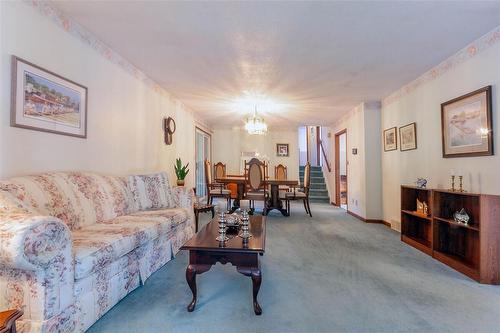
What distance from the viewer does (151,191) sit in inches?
122

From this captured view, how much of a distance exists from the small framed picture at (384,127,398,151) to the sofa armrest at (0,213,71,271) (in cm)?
445

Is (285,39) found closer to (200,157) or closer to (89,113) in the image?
(89,113)

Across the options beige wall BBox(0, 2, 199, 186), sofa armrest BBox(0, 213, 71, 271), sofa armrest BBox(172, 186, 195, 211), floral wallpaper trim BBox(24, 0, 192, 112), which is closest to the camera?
sofa armrest BBox(0, 213, 71, 271)

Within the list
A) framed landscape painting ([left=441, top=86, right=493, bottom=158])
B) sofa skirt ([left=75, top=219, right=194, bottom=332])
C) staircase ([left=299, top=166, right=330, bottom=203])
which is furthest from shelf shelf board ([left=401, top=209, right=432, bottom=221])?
staircase ([left=299, top=166, right=330, bottom=203])

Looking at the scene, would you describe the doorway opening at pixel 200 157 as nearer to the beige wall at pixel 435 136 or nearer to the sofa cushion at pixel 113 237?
the sofa cushion at pixel 113 237

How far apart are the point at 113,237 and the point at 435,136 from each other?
12.1ft

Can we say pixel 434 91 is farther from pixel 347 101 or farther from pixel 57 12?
pixel 57 12

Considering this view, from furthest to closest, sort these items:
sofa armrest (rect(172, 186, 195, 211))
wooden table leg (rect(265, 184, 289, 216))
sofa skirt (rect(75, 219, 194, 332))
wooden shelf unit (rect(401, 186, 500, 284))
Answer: wooden table leg (rect(265, 184, 289, 216)), sofa armrest (rect(172, 186, 195, 211)), wooden shelf unit (rect(401, 186, 500, 284)), sofa skirt (rect(75, 219, 194, 332))

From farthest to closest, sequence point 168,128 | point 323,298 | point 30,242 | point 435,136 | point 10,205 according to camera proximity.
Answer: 1. point 168,128
2. point 435,136
3. point 323,298
4. point 10,205
5. point 30,242

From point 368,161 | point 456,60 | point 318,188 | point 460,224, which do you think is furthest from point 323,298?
point 318,188

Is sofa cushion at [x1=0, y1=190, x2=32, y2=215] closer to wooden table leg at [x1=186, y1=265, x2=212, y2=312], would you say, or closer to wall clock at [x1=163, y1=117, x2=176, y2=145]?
wooden table leg at [x1=186, y1=265, x2=212, y2=312]

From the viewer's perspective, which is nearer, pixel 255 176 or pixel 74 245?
pixel 74 245

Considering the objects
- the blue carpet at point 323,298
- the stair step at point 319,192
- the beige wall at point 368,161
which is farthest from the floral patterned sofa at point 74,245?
the stair step at point 319,192

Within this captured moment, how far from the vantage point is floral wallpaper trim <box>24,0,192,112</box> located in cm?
204
